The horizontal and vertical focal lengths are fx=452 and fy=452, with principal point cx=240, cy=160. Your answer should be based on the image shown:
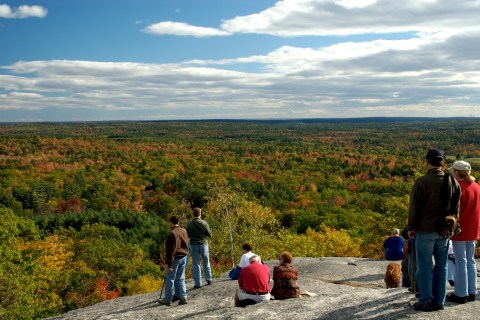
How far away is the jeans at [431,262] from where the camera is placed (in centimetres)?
840

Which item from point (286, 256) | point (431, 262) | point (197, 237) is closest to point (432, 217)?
point (431, 262)

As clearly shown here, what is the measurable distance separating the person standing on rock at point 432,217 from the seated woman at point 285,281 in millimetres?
3609

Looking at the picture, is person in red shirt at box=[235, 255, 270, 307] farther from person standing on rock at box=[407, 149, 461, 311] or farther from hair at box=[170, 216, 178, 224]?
person standing on rock at box=[407, 149, 461, 311]

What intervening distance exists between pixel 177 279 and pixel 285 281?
3.18 m

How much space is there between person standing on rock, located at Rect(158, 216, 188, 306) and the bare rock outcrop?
0.33 meters

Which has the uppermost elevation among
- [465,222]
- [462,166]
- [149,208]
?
[462,166]

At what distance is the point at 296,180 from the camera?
10325cm

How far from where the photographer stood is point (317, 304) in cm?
1080

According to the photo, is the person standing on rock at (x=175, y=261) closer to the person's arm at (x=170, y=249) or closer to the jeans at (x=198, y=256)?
the person's arm at (x=170, y=249)

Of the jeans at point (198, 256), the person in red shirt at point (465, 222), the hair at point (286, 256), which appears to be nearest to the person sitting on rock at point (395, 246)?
the hair at point (286, 256)

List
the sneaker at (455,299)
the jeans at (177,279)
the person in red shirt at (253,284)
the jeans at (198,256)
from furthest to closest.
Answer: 1. the jeans at (198,256)
2. the jeans at (177,279)
3. the person in red shirt at (253,284)
4. the sneaker at (455,299)

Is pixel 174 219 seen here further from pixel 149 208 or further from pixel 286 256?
pixel 149 208

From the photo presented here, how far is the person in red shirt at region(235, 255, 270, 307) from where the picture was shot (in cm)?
1106

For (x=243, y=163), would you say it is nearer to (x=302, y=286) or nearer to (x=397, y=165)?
(x=397, y=165)
